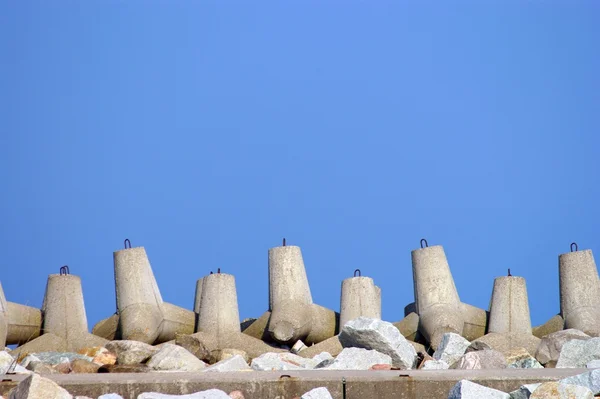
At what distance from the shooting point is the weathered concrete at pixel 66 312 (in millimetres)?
12477

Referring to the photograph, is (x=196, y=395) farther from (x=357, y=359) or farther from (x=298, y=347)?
(x=298, y=347)

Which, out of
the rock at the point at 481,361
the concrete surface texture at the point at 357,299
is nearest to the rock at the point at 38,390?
the rock at the point at 481,361

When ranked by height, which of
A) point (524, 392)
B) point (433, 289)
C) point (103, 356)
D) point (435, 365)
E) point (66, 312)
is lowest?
point (524, 392)

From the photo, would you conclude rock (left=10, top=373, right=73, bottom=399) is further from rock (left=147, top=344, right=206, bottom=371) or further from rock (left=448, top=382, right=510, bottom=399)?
rock (left=147, top=344, right=206, bottom=371)

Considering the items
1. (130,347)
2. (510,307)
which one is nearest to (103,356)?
(130,347)

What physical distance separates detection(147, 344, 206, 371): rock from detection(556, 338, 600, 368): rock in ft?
10.5

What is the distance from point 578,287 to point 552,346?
2992 mm

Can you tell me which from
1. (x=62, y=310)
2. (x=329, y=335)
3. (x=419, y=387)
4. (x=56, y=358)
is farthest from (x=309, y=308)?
(x=419, y=387)

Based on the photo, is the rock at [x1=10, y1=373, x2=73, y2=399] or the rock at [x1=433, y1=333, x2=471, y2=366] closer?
the rock at [x1=10, y1=373, x2=73, y2=399]

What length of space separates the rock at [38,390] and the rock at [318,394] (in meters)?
1.39

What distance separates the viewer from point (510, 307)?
13211 millimetres

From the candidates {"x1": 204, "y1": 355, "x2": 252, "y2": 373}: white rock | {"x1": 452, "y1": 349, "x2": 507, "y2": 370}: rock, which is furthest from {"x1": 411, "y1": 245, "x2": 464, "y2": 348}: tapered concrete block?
{"x1": 204, "y1": 355, "x2": 252, "y2": 373}: white rock

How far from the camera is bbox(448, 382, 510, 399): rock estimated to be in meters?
5.78

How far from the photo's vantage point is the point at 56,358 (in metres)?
10.0
